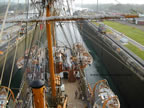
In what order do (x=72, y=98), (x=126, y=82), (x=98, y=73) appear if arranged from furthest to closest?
1. (x=98, y=73)
2. (x=126, y=82)
3. (x=72, y=98)

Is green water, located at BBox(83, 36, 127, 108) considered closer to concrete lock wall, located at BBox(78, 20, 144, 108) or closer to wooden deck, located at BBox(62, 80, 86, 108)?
concrete lock wall, located at BBox(78, 20, 144, 108)

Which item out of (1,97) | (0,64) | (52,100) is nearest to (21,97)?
(1,97)

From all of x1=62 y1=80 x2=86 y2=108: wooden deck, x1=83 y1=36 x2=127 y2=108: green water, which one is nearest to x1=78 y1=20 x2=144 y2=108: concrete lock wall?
x1=83 y1=36 x2=127 y2=108: green water

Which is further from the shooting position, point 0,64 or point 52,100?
point 0,64

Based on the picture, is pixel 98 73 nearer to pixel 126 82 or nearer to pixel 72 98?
pixel 126 82

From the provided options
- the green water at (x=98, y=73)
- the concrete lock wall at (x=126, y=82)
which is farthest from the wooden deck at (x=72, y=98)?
the green water at (x=98, y=73)

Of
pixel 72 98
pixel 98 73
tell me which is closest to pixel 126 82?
pixel 98 73

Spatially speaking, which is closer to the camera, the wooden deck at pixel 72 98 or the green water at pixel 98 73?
the wooden deck at pixel 72 98

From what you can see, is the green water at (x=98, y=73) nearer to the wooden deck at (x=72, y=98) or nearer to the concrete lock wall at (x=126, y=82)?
the concrete lock wall at (x=126, y=82)

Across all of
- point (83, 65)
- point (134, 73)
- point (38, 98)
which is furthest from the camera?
point (83, 65)

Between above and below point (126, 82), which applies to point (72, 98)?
above

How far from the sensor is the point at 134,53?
23.5 m

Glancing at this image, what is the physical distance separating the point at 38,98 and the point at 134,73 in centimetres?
1427

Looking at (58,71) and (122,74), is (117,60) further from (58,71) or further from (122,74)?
(58,71)
